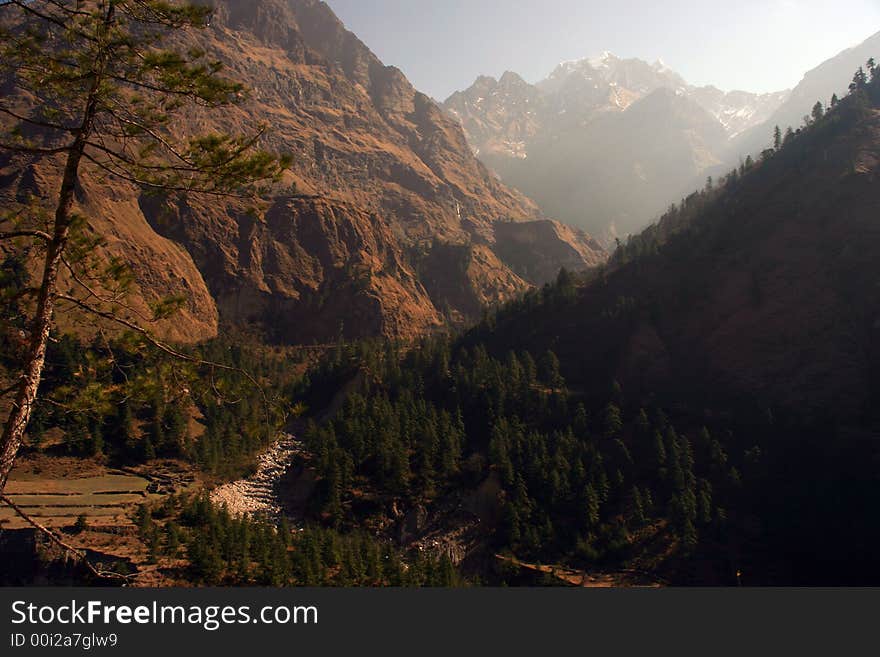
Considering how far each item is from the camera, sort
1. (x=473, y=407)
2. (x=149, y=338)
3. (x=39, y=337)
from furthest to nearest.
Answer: (x=473, y=407) < (x=149, y=338) < (x=39, y=337)

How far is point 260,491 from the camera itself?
63.2 m

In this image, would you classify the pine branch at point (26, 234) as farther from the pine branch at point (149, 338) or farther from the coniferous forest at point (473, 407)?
the pine branch at point (149, 338)

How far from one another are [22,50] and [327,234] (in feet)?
425

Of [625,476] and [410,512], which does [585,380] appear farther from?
[410,512]

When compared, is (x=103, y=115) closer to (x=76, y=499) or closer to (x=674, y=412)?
(x=76, y=499)

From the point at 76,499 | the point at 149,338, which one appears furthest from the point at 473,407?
the point at 149,338

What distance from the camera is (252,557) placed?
3975cm

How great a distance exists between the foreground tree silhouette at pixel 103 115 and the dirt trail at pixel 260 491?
1634 inches

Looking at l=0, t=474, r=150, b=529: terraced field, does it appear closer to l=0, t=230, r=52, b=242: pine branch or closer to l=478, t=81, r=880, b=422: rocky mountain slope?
l=0, t=230, r=52, b=242: pine branch

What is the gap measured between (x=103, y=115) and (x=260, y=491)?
55.7 m

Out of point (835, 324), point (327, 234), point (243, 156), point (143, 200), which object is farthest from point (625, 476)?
point (143, 200)

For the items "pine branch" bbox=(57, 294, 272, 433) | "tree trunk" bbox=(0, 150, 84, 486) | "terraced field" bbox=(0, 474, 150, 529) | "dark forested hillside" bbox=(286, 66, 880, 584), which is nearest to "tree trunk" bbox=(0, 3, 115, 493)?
"tree trunk" bbox=(0, 150, 84, 486)

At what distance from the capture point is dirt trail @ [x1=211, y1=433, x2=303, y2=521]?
57875 mm

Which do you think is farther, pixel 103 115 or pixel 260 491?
pixel 260 491
